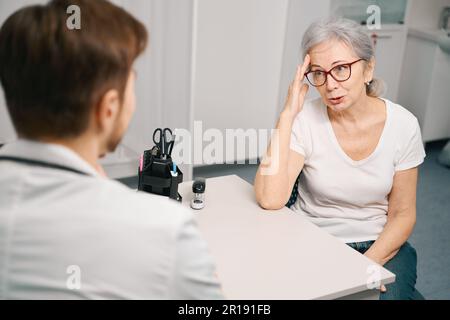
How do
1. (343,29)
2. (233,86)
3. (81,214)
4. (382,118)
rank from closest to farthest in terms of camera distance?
(81,214)
(343,29)
(382,118)
(233,86)

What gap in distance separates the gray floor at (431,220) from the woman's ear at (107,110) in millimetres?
2052

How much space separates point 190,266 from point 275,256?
622 millimetres

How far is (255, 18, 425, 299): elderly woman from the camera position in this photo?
1692 mm

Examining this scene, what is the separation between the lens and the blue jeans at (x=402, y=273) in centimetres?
160

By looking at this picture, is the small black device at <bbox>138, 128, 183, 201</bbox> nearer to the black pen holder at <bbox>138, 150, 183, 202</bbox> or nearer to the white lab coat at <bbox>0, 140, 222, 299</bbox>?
the black pen holder at <bbox>138, 150, 183, 202</bbox>

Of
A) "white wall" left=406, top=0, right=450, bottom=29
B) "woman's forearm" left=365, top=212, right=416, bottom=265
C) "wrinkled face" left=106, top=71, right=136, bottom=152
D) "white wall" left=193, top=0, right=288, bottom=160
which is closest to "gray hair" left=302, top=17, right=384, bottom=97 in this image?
"woman's forearm" left=365, top=212, right=416, bottom=265

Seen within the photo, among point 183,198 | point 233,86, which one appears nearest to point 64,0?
point 183,198

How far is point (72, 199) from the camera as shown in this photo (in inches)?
30.8

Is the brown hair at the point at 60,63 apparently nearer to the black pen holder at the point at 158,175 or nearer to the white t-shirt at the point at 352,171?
the black pen holder at the point at 158,175

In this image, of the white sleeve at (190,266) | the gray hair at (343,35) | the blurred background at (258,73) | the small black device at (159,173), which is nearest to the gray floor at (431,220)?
the blurred background at (258,73)
